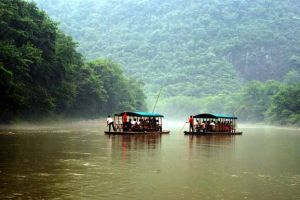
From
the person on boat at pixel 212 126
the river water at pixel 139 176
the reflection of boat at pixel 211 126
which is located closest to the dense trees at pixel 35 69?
the reflection of boat at pixel 211 126

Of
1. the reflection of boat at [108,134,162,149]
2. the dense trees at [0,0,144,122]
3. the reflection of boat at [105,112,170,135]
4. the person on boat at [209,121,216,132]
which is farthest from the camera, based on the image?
the person on boat at [209,121,216,132]

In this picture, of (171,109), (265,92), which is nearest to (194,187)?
(265,92)

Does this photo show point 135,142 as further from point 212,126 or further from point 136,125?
point 212,126

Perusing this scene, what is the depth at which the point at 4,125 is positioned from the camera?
4491 centimetres

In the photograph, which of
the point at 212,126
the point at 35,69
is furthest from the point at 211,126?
the point at 35,69

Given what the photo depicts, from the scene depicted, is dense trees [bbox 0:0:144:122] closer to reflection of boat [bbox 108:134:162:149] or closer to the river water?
reflection of boat [bbox 108:134:162:149]

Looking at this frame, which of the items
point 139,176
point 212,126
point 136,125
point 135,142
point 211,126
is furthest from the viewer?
point 212,126

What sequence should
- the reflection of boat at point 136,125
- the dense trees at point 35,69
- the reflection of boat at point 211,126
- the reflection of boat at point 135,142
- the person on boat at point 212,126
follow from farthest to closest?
the person on boat at point 212,126
the reflection of boat at point 211,126
the dense trees at point 35,69
the reflection of boat at point 136,125
the reflection of boat at point 135,142

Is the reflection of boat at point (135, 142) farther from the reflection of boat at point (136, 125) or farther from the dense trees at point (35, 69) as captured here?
the dense trees at point (35, 69)

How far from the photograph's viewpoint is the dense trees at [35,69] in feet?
138

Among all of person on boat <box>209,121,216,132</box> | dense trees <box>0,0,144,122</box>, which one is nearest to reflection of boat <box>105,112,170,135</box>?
person on boat <box>209,121,216,132</box>

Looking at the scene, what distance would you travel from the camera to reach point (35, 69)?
51.1m

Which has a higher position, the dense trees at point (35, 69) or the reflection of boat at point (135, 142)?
the dense trees at point (35, 69)

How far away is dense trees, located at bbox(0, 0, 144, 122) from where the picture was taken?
138 feet
